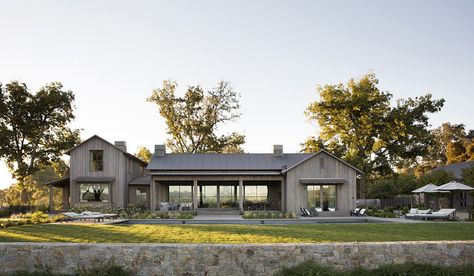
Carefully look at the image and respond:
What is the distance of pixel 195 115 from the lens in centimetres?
4719

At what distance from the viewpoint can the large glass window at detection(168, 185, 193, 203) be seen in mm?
34594

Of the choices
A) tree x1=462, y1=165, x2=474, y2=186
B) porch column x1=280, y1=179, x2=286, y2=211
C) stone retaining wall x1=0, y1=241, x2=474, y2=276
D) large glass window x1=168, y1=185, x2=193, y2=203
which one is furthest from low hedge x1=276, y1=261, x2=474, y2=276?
large glass window x1=168, y1=185, x2=193, y2=203

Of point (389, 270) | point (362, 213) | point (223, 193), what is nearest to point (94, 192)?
point (223, 193)

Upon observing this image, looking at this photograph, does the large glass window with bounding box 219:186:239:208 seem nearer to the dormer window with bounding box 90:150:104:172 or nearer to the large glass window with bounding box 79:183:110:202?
the large glass window with bounding box 79:183:110:202

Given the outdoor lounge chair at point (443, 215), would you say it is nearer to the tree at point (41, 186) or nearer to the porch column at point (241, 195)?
the porch column at point (241, 195)

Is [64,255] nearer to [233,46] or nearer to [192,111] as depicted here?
[233,46]

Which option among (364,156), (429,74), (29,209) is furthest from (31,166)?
(429,74)

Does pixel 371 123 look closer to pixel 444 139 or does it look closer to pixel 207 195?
pixel 207 195

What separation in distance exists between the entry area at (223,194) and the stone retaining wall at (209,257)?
21509 millimetres

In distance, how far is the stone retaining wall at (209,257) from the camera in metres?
12.1

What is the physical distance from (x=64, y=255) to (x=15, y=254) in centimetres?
134

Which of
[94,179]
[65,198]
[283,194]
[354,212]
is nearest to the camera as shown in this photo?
[354,212]

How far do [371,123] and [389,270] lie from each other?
3010cm

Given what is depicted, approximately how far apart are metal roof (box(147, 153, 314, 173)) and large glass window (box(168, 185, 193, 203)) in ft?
6.35
